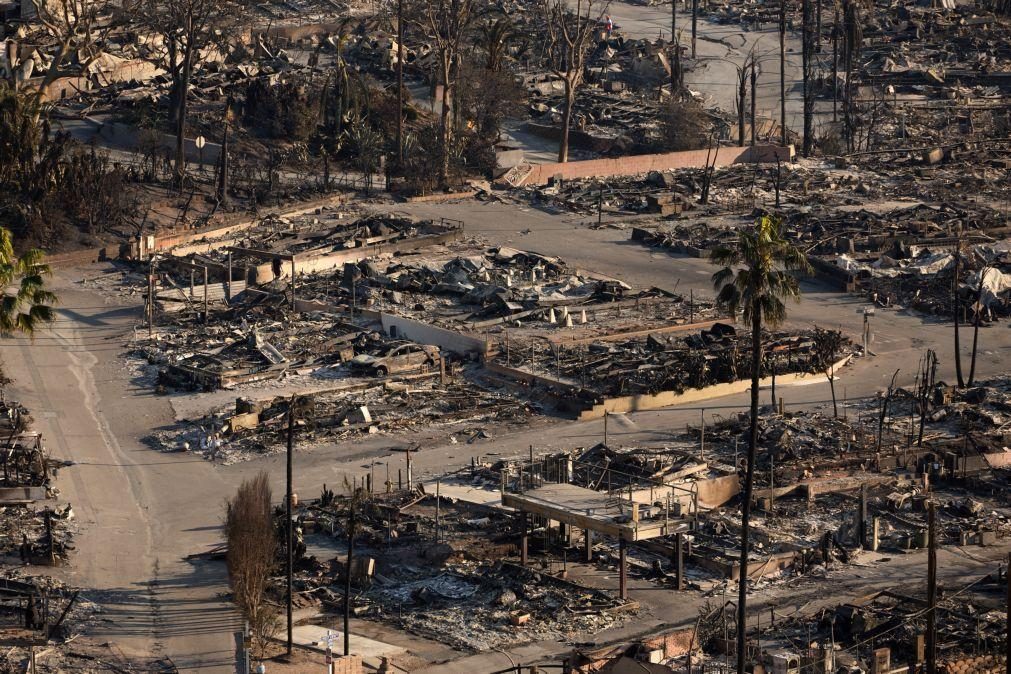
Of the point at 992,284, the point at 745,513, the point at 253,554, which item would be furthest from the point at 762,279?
the point at 992,284

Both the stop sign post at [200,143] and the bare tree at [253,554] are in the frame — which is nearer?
the bare tree at [253,554]

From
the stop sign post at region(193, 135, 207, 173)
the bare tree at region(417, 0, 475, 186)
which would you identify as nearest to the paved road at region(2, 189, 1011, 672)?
the bare tree at region(417, 0, 475, 186)

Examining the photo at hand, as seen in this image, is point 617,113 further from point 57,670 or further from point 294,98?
point 57,670

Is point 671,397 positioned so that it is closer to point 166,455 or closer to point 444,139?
point 166,455

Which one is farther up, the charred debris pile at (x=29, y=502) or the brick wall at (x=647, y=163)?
the brick wall at (x=647, y=163)

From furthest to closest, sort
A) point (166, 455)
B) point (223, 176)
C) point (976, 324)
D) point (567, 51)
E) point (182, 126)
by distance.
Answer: point (567, 51), point (182, 126), point (223, 176), point (976, 324), point (166, 455)

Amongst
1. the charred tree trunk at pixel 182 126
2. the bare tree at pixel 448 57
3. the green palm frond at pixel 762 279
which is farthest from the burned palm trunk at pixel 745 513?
the bare tree at pixel 448 57

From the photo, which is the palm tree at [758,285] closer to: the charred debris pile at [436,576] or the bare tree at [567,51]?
the charred debris pile at [436,576]
